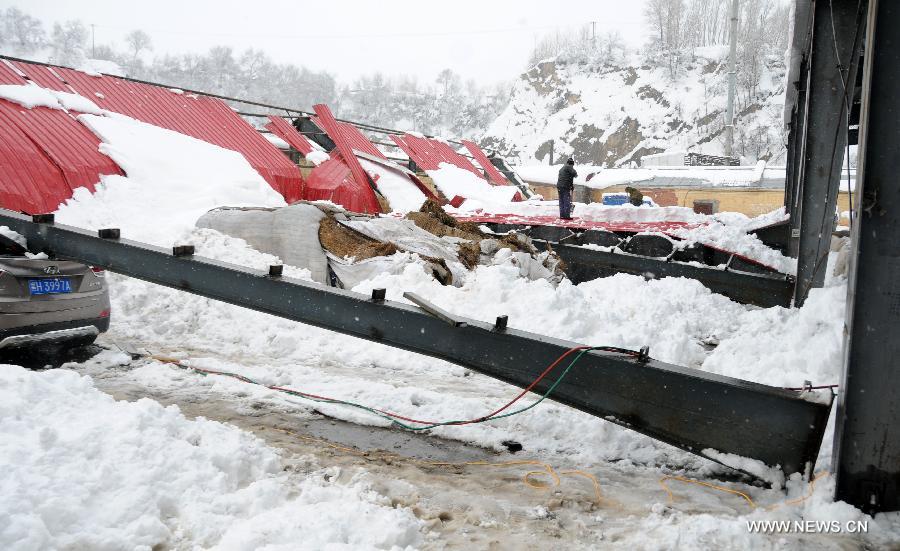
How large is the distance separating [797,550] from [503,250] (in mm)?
6596

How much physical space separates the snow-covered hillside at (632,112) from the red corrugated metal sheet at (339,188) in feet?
140

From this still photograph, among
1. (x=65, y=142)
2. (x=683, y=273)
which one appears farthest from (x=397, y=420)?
(x=65, y=142)

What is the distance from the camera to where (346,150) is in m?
16.0

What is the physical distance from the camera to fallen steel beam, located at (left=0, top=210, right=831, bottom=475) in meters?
3.11

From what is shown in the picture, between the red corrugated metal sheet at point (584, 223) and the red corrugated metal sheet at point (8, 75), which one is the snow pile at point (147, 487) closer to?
the red corrugated metal sheet at point (584, 223)

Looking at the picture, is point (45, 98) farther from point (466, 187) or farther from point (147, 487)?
point (466, 187)

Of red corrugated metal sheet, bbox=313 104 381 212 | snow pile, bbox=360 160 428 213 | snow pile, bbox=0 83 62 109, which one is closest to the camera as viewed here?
snow pile, bbox=0 83 62 109

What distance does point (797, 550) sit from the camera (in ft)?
8.71

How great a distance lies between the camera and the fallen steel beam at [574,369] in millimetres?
3107

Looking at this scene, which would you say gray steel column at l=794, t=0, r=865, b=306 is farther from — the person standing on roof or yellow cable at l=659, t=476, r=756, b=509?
the person standing on roof

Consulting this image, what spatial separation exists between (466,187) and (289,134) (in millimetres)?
6150

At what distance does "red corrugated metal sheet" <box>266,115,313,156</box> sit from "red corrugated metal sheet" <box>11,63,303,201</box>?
113cm

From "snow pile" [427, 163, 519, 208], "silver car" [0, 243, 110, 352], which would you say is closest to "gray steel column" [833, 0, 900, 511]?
"silver car" [0, 243, 110, 352]

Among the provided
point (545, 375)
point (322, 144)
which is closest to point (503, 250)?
point (545, 375)
